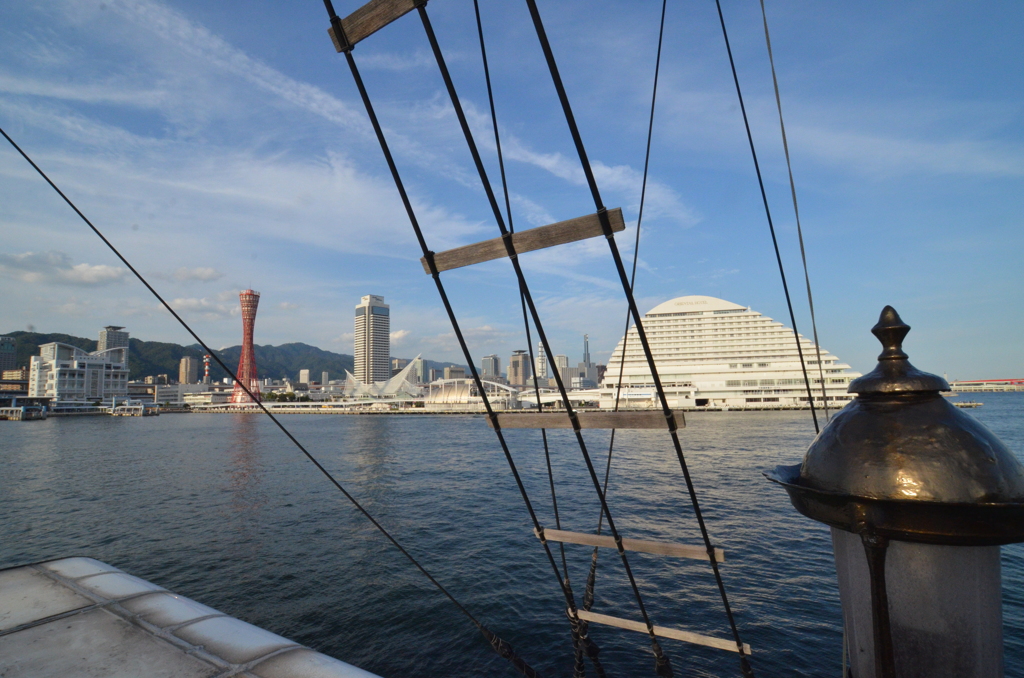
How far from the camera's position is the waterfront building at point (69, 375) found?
334ft

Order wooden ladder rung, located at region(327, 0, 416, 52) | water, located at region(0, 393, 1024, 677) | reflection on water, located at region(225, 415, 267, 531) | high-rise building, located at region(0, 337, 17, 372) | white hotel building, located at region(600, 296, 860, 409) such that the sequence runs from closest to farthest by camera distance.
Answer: wooden ladder rung, located at region(327, 0, 416, 52) → water, located at region(0, 393, 1024, 677) → reflection on water, located at region(225, 415, 267, 531) → white hotel building, located at region(600, 296, 860, 409) → high-rise building, located at region(0, 337, 17, 372)

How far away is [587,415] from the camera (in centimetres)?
268

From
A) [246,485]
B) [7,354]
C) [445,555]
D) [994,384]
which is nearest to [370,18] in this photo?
[445,555]

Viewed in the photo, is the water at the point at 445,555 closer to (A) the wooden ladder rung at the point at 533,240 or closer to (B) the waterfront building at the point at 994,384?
(A) the wooden ladder rung at the point at 533,240

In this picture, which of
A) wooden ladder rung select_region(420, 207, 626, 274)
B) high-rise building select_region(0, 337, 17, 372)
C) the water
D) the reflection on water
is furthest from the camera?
high-rise building select_region(0, 337, 17, 372)

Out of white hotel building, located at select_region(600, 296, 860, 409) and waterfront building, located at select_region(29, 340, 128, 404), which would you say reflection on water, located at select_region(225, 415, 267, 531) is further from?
waterfront building, located at select_region(29, 340, 128, 404)

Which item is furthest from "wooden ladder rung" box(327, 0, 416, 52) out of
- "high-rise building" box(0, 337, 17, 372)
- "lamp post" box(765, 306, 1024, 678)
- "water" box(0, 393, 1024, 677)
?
"high-rise building" box(0, 337, 17, 372)

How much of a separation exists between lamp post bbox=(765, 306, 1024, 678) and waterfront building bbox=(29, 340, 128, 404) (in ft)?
443

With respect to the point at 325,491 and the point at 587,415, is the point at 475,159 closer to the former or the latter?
the point at 587,415

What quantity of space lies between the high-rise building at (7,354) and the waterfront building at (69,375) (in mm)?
78729

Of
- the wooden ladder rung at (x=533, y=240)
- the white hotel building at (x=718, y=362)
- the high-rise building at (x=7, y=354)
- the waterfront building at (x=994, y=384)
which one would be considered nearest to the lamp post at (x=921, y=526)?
the wooden ladder rung at (x=533, y=240)

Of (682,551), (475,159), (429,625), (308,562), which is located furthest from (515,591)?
(475,159)

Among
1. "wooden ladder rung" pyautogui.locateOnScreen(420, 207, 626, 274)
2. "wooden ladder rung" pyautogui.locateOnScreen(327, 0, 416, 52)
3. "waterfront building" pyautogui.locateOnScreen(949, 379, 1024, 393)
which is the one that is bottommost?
"waterfront building" pyautogui.locateOnScreen(949, 379, 1024, 393)

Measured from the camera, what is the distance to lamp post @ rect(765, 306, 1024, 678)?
143 centimetres
